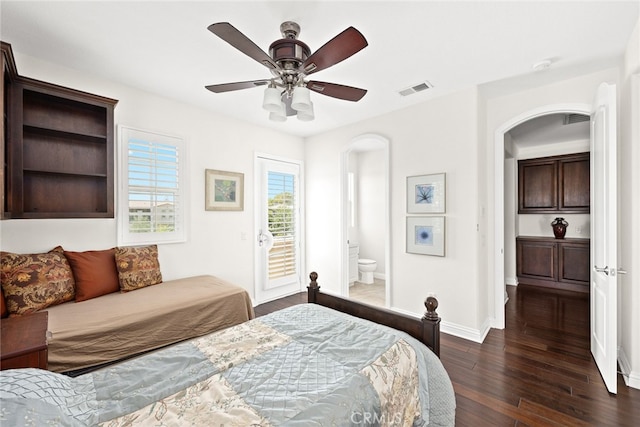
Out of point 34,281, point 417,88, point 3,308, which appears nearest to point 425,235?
point 417,88

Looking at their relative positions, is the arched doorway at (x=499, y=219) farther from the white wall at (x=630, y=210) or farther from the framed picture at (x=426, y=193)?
the white wall at (x=630, y=210)

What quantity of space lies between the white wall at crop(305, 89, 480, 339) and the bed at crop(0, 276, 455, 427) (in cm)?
168

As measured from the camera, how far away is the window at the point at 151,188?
296 centimetres

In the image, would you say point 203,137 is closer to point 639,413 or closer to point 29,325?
point 29,325

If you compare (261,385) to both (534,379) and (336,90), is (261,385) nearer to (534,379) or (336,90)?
(336,90)

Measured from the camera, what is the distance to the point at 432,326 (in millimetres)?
1730

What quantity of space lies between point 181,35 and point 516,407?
3.69m

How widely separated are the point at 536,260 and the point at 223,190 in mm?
5615

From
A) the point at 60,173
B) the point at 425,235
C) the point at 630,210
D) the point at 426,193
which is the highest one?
the point at 60,173

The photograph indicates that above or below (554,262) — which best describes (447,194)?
above

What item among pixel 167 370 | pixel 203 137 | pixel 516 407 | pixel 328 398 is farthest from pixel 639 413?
pixel 203 137

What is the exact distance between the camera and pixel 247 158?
407 cm

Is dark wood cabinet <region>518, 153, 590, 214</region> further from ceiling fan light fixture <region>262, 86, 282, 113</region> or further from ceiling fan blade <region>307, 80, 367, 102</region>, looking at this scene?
ceiling fan light fixture <region>262, 86, 282, 113</region>

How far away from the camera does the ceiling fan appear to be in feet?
5.15
